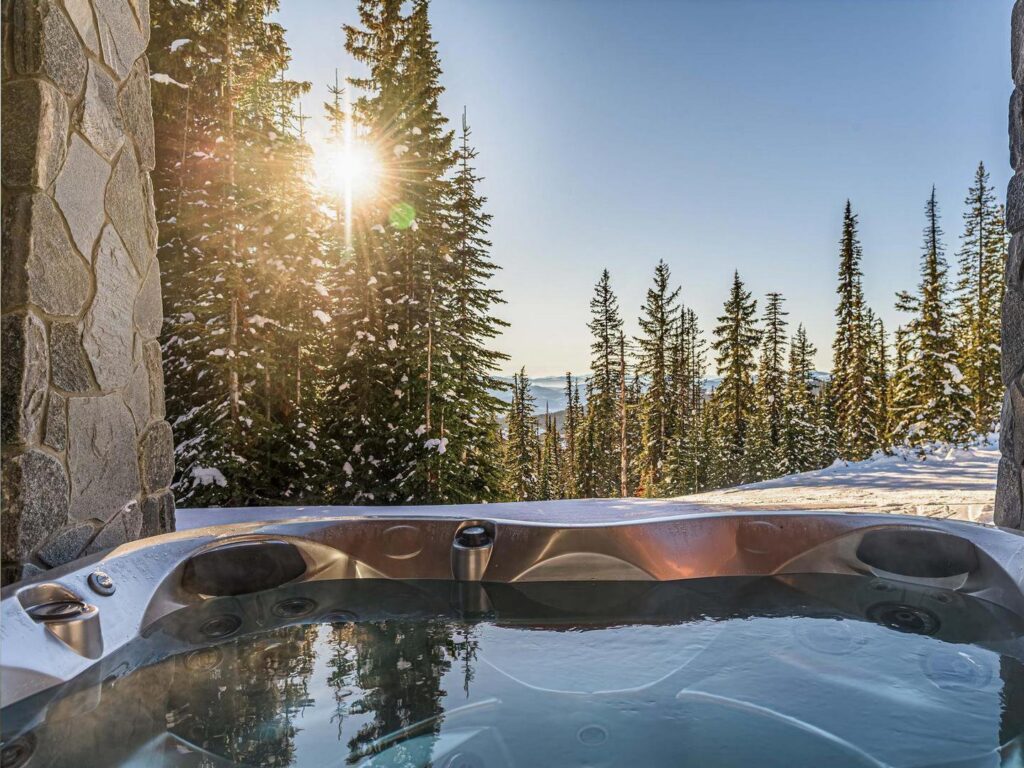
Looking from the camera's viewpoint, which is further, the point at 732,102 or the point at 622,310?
the point at 622,310

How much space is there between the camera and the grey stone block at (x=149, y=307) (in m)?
1.98

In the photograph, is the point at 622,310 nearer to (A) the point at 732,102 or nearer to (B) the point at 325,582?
(A) the point at 732,102

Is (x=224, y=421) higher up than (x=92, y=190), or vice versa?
(x=92, y=190)

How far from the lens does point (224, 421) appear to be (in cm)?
594

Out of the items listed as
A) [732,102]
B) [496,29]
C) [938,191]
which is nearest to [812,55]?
[732,102]

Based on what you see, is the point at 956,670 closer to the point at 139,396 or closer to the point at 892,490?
the point at 139,396

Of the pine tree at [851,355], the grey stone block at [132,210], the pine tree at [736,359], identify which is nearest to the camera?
the grey stone block at [132,210]

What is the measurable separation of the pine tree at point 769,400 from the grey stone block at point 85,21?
18.0m

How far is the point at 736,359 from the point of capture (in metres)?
20.1

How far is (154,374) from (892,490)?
516 centimetres

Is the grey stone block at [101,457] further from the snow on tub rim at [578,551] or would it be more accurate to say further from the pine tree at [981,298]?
the pine tree at [981,298]

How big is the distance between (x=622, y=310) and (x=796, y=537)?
60.7 ft

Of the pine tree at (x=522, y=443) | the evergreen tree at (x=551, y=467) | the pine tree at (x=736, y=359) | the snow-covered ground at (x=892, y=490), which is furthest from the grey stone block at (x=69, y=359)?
the evergreen tree at (x=551, y=467)

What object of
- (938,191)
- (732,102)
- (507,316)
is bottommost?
(507,316)
